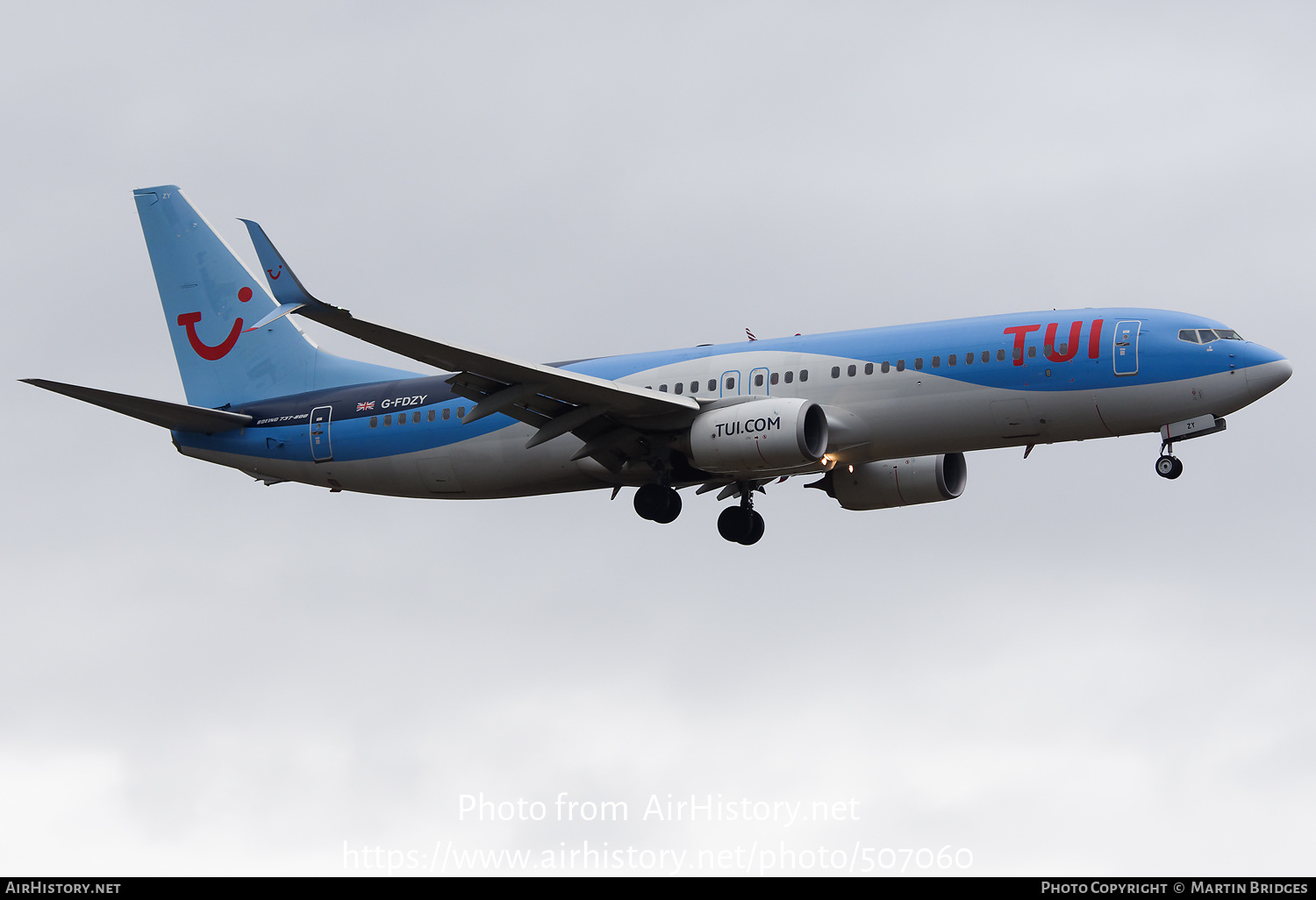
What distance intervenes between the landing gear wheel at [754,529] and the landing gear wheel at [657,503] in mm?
A: 3769

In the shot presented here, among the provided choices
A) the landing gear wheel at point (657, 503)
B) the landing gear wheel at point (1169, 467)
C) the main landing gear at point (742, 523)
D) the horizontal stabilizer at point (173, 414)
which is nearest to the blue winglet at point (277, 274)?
the horizontal stabilizer at point (173, 414)

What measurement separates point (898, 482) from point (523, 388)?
38.4ft

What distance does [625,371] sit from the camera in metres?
42.2

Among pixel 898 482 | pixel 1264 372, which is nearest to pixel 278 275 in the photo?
pixel 898 482

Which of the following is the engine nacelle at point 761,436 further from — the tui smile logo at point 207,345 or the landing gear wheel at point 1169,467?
the tui smile logo at point 207,345

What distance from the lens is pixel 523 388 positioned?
38156 millimetres

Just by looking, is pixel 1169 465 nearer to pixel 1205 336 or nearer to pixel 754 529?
pixel 1205 336

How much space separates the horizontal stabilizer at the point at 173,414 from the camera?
Result: 4203 centimetres

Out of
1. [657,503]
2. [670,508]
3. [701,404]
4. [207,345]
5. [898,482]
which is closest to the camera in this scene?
[701,404]

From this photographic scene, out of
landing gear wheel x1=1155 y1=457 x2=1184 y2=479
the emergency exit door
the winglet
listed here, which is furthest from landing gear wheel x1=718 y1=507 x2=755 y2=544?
the winglet

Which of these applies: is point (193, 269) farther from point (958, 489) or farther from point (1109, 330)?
point (1109, 330)

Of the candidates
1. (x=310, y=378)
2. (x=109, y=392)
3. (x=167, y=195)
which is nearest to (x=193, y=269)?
(x=167, y=195)

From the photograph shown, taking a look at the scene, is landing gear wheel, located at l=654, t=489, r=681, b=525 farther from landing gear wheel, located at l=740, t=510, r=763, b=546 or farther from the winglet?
the winglet

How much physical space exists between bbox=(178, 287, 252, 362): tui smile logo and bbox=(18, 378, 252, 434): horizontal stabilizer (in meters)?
1.93
